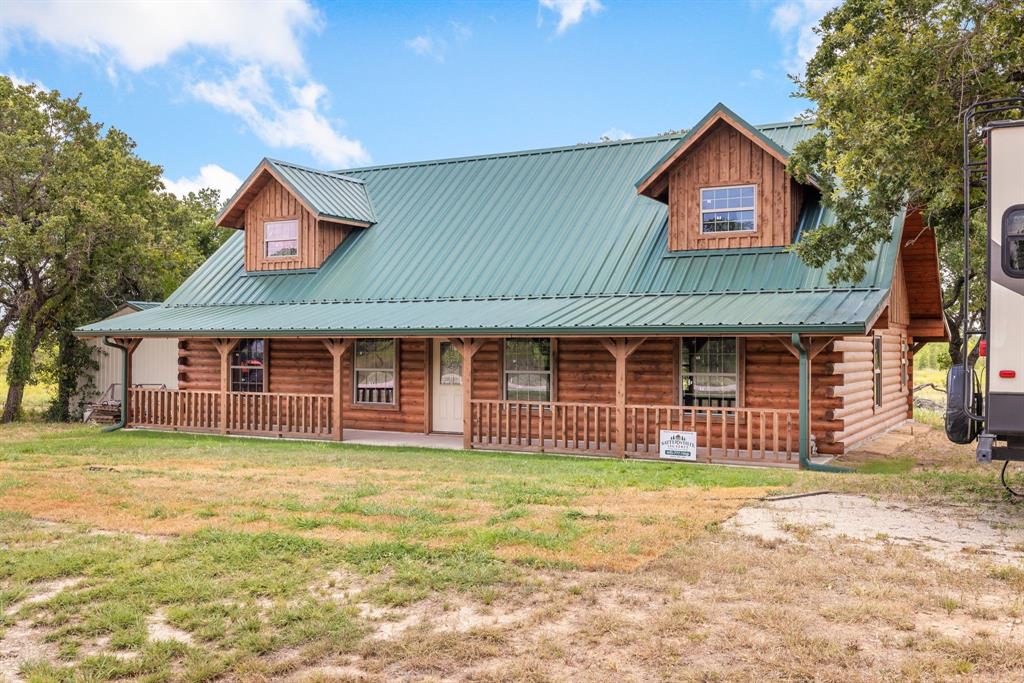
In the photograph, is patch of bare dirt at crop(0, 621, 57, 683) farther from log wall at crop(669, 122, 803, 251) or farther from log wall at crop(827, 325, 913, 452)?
log wall at crop(669, 122, 803, 251)

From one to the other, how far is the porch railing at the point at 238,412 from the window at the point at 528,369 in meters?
3.78

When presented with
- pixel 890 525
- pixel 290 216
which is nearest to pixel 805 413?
pixel 890 525

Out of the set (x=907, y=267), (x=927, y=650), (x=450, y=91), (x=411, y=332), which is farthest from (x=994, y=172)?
(x=450, y=91)

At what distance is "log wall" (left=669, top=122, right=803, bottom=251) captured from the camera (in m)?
17.0

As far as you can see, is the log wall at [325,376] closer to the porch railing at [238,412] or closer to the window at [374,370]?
the window at [374,370]

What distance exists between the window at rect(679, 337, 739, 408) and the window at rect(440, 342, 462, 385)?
499cm

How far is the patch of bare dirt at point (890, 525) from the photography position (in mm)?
8109

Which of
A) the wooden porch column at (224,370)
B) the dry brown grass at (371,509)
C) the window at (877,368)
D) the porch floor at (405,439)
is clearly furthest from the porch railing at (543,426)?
the window at (877,368)

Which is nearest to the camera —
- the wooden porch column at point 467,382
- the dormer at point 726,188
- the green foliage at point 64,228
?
the wooden porch column at point 467,382

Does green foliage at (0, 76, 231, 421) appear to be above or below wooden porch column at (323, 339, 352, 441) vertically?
above

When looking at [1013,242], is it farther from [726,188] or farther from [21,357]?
[21,357]

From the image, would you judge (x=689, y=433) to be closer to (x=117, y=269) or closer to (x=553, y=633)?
(x=553, y=633)

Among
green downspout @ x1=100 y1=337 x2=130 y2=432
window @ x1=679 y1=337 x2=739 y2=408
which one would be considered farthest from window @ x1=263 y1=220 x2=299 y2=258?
A: window @ x1=679 y1=337 x2=739 y2=408

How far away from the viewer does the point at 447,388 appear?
19328 millimetres
